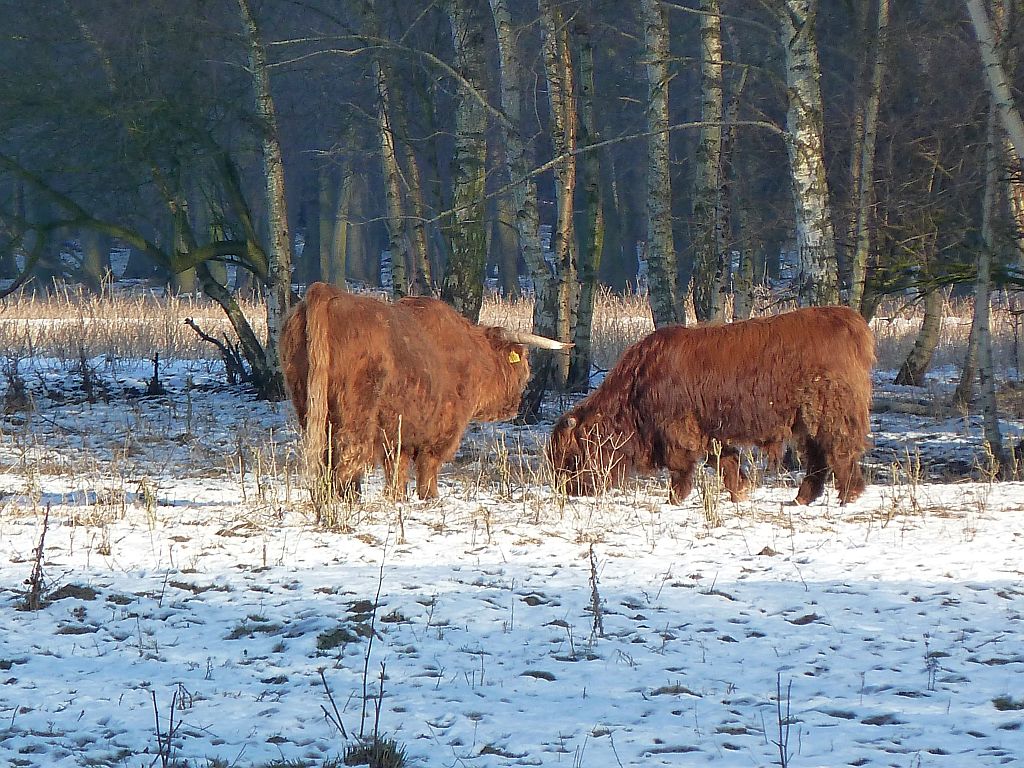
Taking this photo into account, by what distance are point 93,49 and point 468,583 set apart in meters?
10.0

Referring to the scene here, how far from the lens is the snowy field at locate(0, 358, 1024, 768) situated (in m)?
3.85

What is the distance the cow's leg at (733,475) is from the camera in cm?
831

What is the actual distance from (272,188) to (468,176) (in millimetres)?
2367

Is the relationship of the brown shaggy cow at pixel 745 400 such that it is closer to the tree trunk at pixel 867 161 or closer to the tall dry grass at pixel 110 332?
the tree trunk at pixel 867 161

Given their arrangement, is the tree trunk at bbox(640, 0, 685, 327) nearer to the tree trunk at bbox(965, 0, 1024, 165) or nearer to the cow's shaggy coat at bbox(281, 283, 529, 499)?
the cow's shaggy coat at bbox(281, 283, 529, 499)

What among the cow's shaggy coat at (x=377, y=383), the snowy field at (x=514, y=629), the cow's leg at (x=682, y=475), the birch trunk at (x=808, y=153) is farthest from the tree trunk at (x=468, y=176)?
the snowy field at (x=514, y=629)

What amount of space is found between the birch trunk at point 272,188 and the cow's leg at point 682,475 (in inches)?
215

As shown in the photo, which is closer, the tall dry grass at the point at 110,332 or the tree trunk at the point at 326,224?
the tall dry grass at the point at 110,332

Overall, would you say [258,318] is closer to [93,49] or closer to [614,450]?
[93,49]

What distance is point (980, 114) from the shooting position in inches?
426

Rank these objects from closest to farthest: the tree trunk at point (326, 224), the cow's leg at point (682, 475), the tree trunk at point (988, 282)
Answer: the cow's leg at point (682, 475) → the tree trunk at point (988, 282) → the tree trunk at point (326, 224)

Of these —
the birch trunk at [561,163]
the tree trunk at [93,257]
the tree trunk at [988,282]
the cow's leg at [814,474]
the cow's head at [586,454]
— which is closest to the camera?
the cow's leg at [814,474]

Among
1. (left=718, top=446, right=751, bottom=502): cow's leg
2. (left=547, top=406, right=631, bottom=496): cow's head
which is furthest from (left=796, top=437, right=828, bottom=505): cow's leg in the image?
(left=547, top=406, right=631, bottom=496): cow's head

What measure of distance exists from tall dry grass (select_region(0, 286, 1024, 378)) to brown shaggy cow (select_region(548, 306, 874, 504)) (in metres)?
7.14
